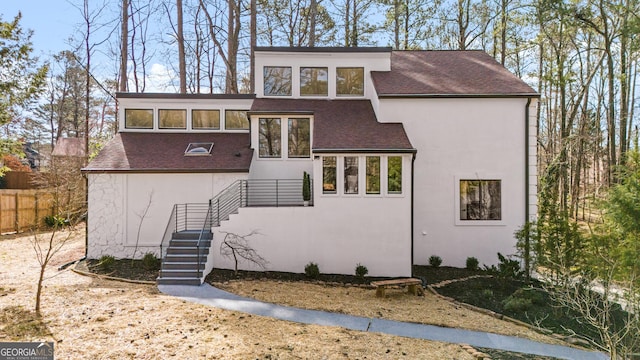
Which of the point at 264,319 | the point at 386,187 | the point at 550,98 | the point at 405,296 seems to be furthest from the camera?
the point at 550,98

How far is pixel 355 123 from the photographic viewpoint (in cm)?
1377

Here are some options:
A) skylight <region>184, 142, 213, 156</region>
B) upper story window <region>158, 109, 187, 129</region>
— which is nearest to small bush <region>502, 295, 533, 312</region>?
skylight <region>184, 142, 213, 156</region>

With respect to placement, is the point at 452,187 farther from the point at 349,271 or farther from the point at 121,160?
the point at 121,160

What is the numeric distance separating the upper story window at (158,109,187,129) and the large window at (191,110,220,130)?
40 cm

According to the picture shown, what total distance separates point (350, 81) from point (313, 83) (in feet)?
5.43

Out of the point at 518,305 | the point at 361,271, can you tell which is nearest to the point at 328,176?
the point at 361,271

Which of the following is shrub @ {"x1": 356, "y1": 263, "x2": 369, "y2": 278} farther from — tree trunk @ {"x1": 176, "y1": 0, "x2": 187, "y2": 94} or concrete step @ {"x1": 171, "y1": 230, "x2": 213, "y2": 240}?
tree trunk @ {"x1": 176, "y1": 0, "x2": 187, "y2": 94}

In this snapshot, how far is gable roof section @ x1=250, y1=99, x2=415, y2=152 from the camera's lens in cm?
1197

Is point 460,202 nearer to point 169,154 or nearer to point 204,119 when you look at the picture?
point 204,119

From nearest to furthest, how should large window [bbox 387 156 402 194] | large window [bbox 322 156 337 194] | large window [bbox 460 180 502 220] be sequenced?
large window [bbox 387 156 402 194]
large window [bbox 322 156 337 194]
large window [bbox 460 180 502 220]

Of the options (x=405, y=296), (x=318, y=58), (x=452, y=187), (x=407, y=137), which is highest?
(x=318, y=58)

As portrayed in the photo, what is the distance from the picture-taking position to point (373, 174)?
12.0 m

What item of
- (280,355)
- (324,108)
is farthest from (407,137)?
(280,355)

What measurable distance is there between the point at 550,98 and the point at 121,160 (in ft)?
91.8
